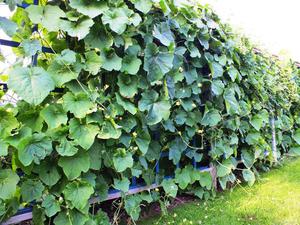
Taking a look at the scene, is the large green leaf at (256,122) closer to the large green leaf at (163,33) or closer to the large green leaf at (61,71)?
the large green leaf at (163,33)

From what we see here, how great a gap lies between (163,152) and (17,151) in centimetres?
126

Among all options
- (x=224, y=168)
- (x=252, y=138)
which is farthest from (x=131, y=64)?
(x=252, y=138)

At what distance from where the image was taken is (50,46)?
5.74 ft

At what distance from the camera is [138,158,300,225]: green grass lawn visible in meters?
2.30

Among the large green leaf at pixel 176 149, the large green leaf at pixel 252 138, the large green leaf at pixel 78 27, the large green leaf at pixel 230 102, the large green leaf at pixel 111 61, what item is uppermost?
the large green leaf at pixel 78 27

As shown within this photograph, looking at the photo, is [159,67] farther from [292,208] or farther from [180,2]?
[292,208]

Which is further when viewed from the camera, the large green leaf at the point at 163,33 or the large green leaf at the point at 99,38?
the large green leaf at the point at 163,33

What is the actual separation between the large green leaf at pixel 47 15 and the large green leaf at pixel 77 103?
1.21 feet

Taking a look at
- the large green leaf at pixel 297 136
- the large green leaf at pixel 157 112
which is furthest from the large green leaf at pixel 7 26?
the large green leaf at pixel 297 136

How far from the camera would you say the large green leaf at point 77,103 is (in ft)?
5.38

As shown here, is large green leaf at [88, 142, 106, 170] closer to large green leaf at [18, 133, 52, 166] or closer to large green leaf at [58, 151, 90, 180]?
large green leaf at [58, 151, 90, 180]

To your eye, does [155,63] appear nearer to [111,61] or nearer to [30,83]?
[111,61]

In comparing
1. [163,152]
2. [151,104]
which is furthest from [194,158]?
[151,104]

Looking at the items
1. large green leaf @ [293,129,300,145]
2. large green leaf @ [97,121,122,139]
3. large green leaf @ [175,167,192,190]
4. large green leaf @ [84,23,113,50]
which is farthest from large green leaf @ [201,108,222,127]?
large green leaf @ [293,129,300,145]
